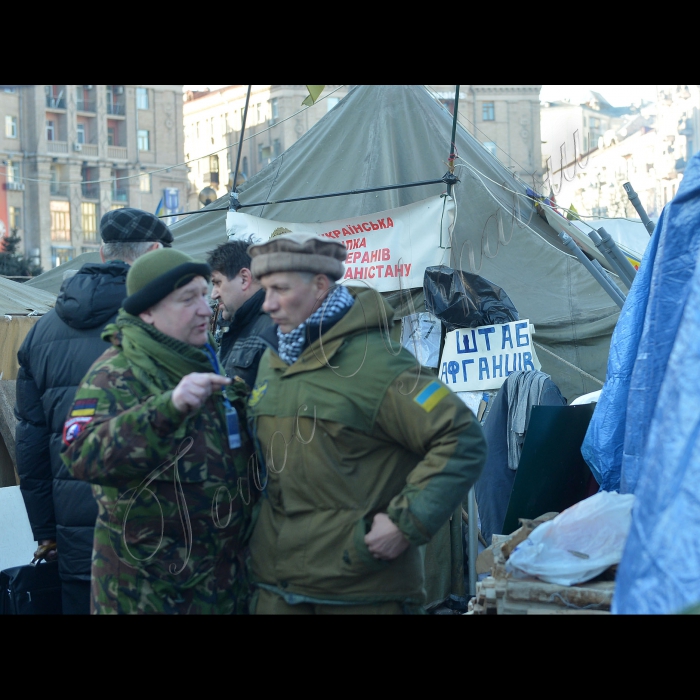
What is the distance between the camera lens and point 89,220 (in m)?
63.0

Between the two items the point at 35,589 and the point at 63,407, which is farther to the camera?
the point at 35,589

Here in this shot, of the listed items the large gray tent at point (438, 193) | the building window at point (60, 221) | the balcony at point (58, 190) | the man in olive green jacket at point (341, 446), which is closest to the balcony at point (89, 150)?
the balcony at point (58, 190)

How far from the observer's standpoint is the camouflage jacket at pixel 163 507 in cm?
242

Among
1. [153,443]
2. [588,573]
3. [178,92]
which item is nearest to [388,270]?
[588,573]

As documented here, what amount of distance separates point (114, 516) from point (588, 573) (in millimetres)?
1485

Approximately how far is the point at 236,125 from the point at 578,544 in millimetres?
68627

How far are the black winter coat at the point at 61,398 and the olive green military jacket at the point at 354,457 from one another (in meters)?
1.02

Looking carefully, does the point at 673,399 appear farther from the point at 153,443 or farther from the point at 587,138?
the point at 587,138

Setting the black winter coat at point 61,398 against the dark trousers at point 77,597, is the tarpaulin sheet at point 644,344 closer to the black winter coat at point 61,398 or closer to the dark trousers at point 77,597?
the black winter coat at point 61,398

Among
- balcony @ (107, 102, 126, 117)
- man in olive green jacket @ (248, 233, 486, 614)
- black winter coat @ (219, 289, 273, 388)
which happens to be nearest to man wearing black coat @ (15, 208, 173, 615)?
black winter coat @ (219, 289, 273, 388)

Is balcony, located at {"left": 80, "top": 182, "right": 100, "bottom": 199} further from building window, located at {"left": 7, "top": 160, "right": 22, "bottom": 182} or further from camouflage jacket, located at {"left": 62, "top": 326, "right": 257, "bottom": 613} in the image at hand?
camouflage jacket, located at {"left": 62, "top": 326, "right": 257, "bottom": 613}

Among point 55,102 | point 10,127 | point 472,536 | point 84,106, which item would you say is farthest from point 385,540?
point 84,106

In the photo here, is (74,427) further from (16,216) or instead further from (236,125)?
(236,125)

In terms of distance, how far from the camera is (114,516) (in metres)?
2.48
